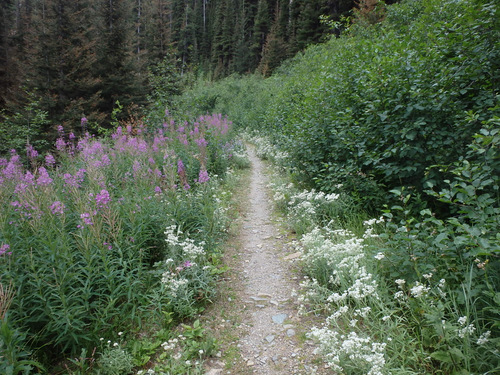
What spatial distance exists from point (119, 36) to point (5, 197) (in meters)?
15.4

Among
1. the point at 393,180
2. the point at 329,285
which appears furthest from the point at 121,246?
the point at 393,180

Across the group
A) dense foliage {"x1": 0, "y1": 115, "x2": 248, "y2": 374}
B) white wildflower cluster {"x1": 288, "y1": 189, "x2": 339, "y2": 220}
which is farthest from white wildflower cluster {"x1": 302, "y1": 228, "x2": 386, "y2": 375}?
dense foliage {"x1": 0, "y1": 115, "x2": 248, "y2": 374}

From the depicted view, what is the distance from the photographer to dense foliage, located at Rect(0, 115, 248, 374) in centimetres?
256

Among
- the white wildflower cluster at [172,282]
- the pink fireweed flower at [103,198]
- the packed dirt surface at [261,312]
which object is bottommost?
the packed dirt surface at [261,312]

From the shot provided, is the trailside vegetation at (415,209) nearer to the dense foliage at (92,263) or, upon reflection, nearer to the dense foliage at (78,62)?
the dense foliage at (92,263)

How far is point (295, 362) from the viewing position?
8.83 feet

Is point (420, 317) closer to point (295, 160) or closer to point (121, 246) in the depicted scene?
point (121, 246)

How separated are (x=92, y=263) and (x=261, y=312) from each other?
200 cm

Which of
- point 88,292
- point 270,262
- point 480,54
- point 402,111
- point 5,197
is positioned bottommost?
point 270,262

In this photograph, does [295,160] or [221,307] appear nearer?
[221,307]

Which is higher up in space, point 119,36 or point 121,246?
point 119,36

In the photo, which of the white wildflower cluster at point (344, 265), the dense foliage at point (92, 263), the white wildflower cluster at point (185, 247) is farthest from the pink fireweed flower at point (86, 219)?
the white wildflower cluster at point (344, 265)

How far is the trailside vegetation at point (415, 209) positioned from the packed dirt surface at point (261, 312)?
12.0 inches

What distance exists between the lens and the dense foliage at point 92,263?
2564mm
